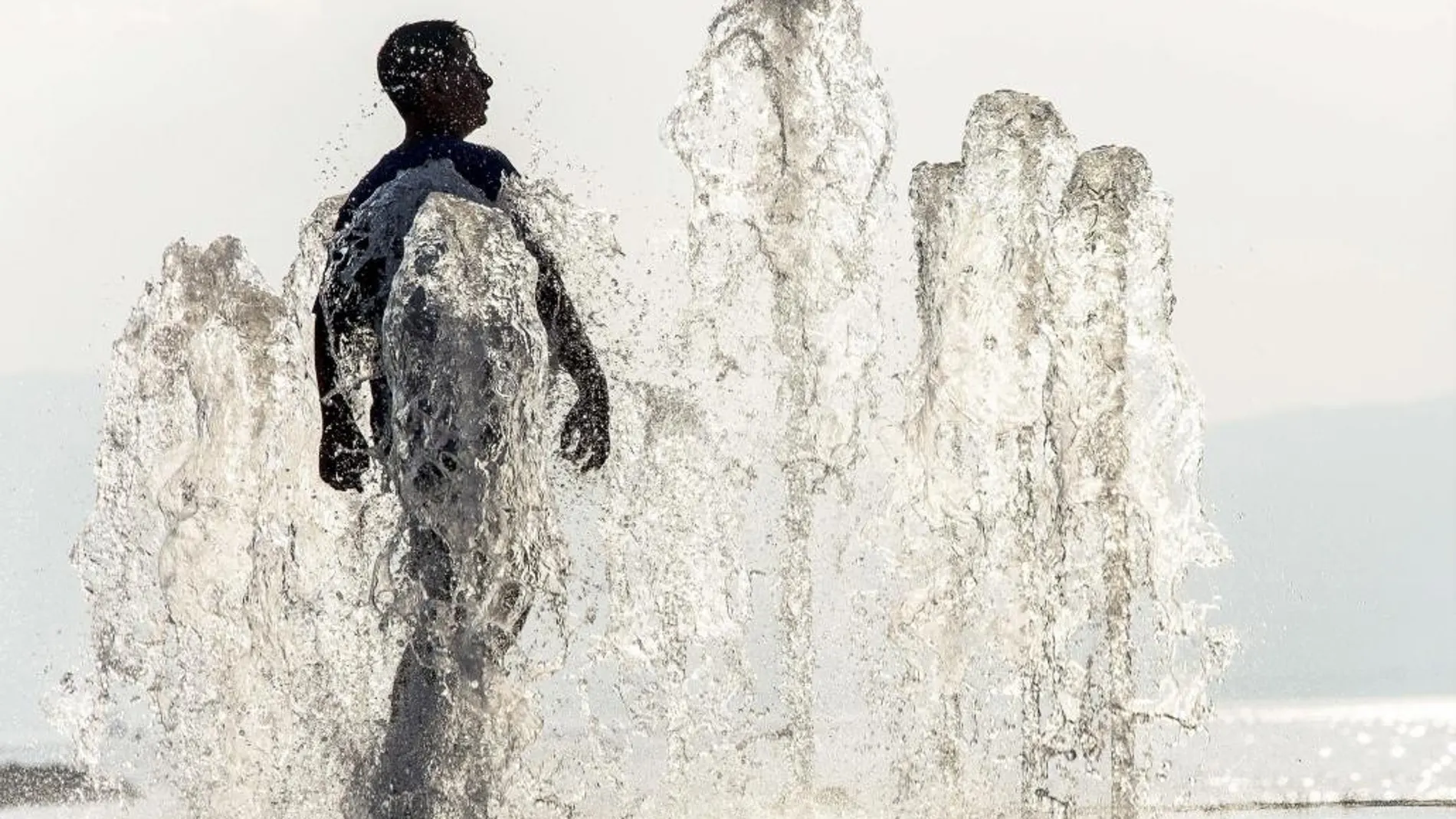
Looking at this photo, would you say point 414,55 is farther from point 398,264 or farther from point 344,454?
point 344,454

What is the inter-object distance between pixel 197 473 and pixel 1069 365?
12.0ft

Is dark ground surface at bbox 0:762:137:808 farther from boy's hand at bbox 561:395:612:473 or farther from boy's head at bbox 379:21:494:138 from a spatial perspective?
boy's head at bbox 379:21:494:138

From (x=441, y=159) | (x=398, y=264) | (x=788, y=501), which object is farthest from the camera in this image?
(x=788, y=501)

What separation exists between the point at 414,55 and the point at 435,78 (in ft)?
0.39

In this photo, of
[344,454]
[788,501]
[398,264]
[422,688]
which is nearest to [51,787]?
[788,501]

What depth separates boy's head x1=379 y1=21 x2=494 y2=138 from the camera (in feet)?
19.6

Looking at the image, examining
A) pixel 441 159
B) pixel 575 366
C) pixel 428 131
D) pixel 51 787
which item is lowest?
pixel 51 787

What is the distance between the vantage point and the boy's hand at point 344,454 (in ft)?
19.7

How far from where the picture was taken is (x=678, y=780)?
7.82 meters

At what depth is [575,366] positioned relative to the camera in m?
5.86

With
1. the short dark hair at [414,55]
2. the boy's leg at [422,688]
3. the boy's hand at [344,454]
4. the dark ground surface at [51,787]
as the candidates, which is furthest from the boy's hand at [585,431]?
the dark ground surface at [51,787]

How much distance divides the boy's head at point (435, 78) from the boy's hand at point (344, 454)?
0.94 metres

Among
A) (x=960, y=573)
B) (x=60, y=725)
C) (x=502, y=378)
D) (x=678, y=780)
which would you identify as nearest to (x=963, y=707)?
(x=960, y=573)

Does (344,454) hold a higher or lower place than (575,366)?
lower
